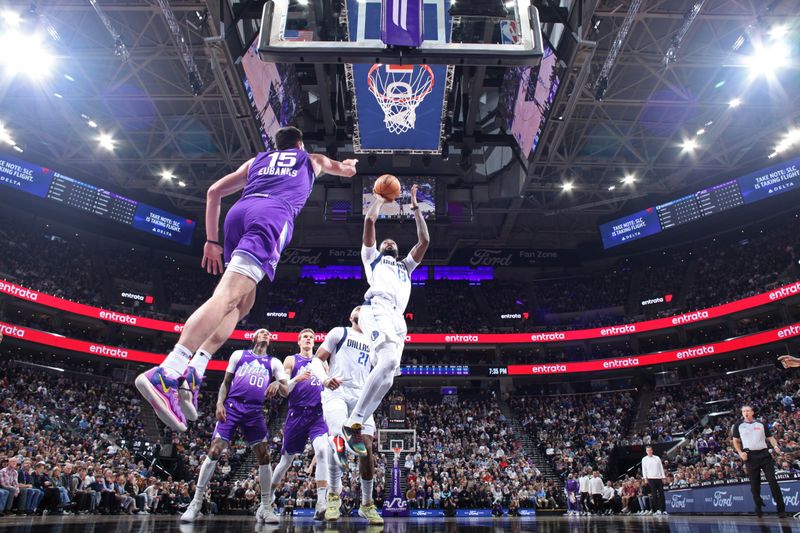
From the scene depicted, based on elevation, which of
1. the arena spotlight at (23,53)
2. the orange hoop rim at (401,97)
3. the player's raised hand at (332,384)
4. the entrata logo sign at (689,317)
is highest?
the arena spotlight at (23,53)

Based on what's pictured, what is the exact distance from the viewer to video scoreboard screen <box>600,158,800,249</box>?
22500 millimetres

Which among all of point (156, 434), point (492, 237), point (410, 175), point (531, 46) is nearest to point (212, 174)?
point (410, 175)

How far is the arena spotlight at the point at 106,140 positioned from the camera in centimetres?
1961

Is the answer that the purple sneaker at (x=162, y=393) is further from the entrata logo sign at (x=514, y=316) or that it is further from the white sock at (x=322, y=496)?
the entrata logo sign at (x=514, y=316)

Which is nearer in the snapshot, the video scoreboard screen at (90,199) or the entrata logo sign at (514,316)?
the video scoreboard screen at (90,199)

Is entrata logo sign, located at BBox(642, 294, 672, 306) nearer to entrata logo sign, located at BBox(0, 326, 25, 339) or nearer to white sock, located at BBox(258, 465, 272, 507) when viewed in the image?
white sock, located at BBox(258, 465, 272, 507)

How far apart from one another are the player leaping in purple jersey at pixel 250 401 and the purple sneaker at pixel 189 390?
3086 mm

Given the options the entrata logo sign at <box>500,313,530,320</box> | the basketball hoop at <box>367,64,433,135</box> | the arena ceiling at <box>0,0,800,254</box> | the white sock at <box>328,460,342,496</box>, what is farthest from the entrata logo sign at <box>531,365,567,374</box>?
the white sock at <box>328,460,342,496</box>

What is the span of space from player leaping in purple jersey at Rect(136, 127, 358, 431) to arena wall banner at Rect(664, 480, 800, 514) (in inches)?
396

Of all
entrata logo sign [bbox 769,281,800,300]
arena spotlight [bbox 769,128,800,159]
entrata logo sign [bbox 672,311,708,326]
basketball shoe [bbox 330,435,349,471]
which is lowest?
basketball shoe [bbox 330,435,349,471]

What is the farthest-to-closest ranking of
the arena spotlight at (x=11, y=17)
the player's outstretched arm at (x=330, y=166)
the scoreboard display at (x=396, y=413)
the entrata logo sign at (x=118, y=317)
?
the entrata logo sign at (x=118, y=317) < the scoreboard display at (x=396, y=413) < the arena spotlight at (x=11, y=17) < the player's outstretched arm at (x=330, y=166)

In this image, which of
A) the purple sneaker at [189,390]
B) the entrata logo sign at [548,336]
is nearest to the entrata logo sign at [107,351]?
the entrata logo sign at [548,336]

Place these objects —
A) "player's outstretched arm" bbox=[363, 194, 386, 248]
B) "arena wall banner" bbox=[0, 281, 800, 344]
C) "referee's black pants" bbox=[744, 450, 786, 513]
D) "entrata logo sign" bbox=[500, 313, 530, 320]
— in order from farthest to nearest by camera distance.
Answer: "entrata logo sign" bbox=[500, 313, 530, 320] → "arena wall banner" bbox=[0, 281, 800, 344] → "referee's black pants" bbox=[744, 450, 786, 513] → "player's outstretched arm" bbox=[363, 194, 386, 248]

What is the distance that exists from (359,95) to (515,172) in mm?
10482
